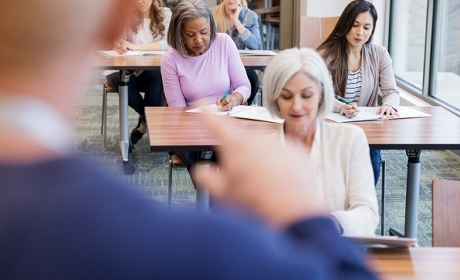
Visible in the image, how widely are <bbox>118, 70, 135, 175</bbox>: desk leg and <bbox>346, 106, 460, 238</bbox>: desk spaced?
2.11 m

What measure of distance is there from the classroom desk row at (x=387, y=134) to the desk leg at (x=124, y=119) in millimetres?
1402

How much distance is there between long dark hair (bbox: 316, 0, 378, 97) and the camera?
3.90 meters

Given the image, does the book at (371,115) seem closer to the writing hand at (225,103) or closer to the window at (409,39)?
the writing hand at (225,103)

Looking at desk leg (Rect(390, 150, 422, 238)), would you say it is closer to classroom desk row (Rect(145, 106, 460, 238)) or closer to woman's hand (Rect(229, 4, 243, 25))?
classroom desk row (Rect(145, 106, 460, 238))

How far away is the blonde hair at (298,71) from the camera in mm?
2512

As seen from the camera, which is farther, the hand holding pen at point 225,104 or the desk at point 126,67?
the desk at point 126,67

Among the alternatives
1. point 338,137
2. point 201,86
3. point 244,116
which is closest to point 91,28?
point 338,137

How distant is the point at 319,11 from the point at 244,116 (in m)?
4.18

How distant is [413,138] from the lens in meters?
3.17

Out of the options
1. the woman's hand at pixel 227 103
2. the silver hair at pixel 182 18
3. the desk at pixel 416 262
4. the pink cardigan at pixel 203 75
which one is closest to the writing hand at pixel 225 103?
the woman's hand at pixel 227 103

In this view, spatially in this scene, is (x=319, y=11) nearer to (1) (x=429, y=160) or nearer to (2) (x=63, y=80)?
(1) (x=429, y=160)

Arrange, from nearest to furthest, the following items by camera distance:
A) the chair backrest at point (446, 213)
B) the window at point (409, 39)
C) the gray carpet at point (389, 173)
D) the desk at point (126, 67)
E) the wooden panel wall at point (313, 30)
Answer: the chair backrest at point (446, 213)
the gray carpet at point (389, 173)
the desk at point (126, 67)
the wooden panel wall at point (313, 30)
the window at point (409, 39)

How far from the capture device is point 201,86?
4.12 meters

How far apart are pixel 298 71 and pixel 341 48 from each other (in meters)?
1.48
